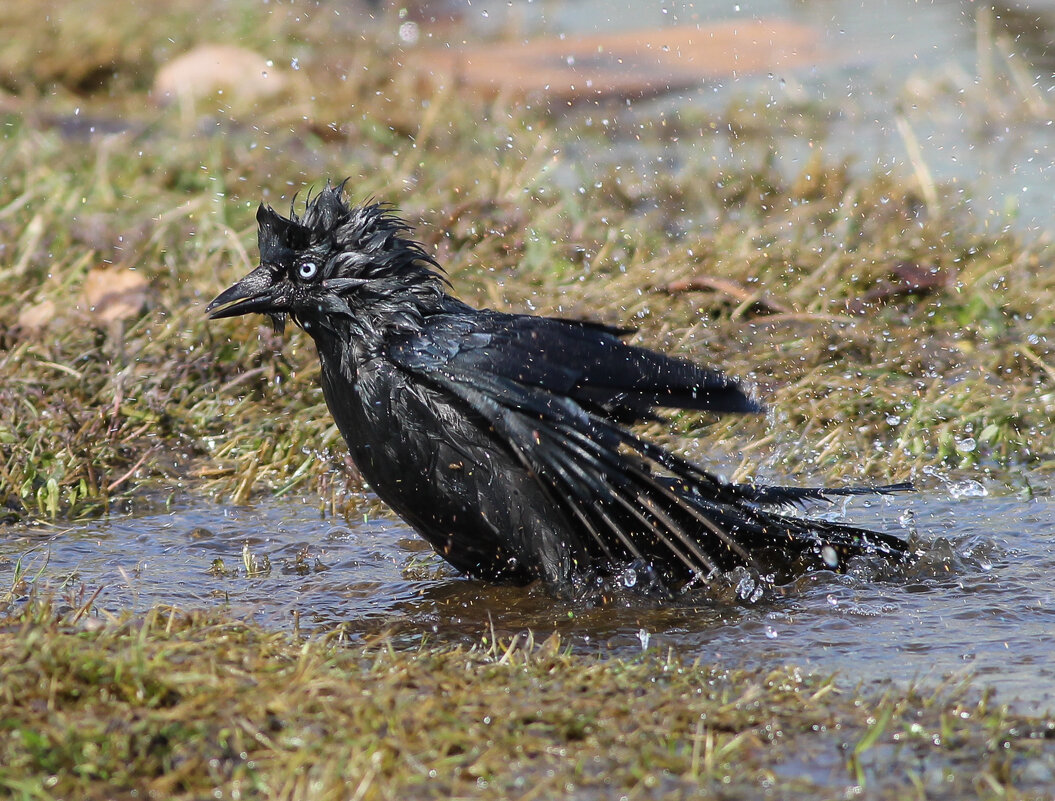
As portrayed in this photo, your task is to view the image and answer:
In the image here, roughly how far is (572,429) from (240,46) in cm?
703

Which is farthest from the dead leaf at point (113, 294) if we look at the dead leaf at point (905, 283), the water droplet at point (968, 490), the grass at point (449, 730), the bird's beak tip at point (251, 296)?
the water droplet at point (968, 490)

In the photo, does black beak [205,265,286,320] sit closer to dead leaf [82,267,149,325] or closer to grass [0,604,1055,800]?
grass [0,604,1055,800]

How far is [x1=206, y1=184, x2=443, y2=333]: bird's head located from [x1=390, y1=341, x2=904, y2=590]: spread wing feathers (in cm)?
30

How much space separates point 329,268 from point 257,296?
233 mm

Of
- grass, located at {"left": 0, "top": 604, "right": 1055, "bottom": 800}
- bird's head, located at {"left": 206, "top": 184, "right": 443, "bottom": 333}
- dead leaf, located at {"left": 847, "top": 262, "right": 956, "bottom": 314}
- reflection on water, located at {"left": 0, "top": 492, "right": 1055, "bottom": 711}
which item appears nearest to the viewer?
grass, located at {"left": 0, "top": 604, "right": 1055, "bottom": 800}

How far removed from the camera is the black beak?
13.4 ft

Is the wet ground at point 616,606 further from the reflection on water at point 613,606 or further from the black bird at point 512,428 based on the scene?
the black bird at point 512,428

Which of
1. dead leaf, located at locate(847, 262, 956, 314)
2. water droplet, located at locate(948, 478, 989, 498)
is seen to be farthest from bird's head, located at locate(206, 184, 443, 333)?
dead leaf, located at locate(847, 262, 956, 314)

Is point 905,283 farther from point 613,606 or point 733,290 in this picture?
point 613,606

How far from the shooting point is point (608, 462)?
3.72 meters

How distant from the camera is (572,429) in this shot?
3.66 meters

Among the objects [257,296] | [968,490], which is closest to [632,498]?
[257,296]

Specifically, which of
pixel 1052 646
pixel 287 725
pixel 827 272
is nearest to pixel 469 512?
pixel 287 725

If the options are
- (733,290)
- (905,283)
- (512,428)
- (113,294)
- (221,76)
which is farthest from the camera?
(221,76)
